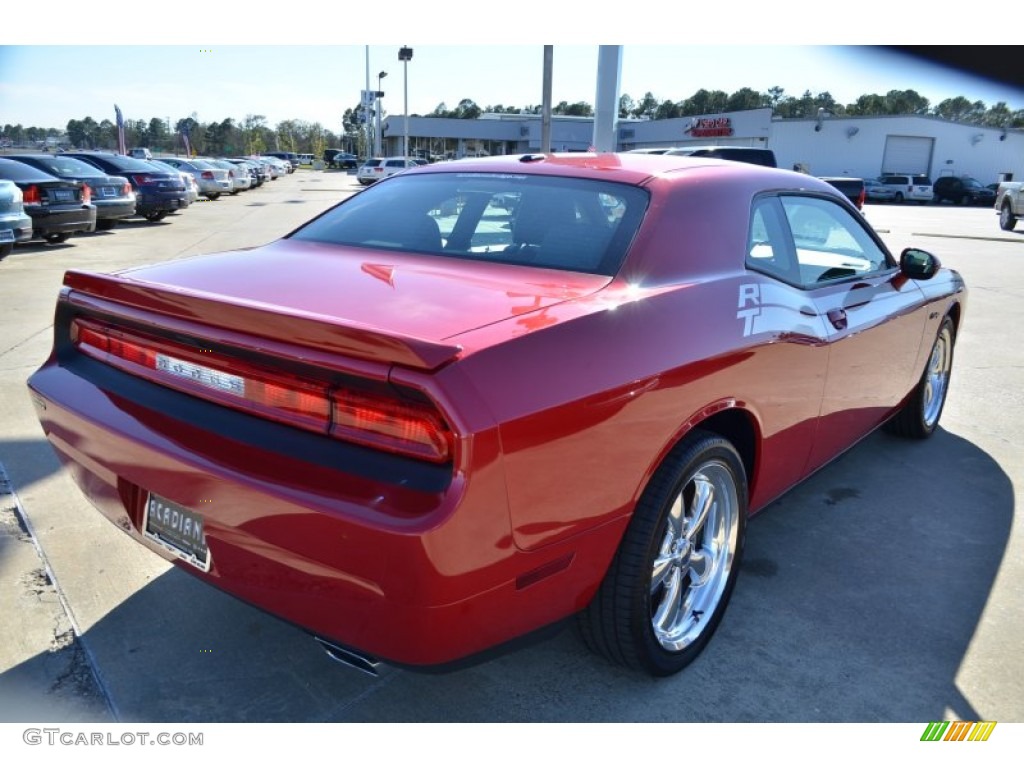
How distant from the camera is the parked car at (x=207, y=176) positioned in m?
26.5

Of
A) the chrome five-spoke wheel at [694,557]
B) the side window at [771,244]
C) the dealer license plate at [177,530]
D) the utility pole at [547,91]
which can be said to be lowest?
the chrome five-spoke wheel at [694,557]

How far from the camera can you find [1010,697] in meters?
2.40

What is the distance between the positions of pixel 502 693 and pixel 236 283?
1.41 m

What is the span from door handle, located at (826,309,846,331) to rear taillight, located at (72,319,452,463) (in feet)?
6.42

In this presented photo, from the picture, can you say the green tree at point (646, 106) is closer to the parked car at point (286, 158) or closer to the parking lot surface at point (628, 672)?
the parked car at point (286, 158)

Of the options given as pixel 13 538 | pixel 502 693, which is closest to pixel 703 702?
pixel 502 693

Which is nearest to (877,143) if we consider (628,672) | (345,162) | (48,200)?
(345,162)

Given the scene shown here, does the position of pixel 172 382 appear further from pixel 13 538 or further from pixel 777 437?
pixel 777 437

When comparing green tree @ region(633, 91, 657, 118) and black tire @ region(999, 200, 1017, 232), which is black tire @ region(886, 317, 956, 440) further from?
green tree @ region(633, 91, 657, 118)

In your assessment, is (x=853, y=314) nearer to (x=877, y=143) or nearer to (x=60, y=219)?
(x=60, y=219)

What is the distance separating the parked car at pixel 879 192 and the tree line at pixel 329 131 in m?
Answer: 11.9

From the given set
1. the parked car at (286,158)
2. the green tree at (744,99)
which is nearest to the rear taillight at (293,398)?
the parked car at (286,158)

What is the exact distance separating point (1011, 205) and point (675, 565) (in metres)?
24.6

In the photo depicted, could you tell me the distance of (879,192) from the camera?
1620 inches
